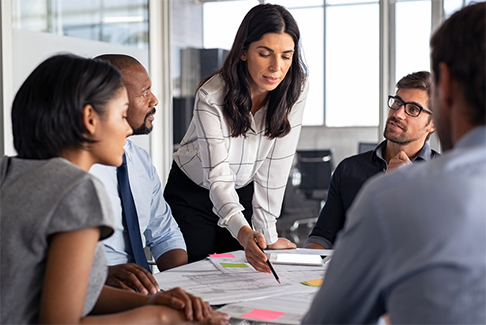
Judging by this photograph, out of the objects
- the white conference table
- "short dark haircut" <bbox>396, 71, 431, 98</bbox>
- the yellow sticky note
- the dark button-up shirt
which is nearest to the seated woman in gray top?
the white conference table

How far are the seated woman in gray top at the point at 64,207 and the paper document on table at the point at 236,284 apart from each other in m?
0.20

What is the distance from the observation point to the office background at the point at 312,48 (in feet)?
13.2

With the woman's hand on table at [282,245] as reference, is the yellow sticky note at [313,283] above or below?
above

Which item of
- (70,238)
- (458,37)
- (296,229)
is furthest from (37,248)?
(296,229)

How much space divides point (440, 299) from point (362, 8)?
4038 millimetres

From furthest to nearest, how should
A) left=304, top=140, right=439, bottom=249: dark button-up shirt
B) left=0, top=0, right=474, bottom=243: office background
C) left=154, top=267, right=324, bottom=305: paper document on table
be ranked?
left=0, top=0, right=474, bottom=243: office background, left=304, top=140, right=439, bottom=249: dark button-up shirt, left=154, top=267, right=324, bottom=305: paper document on table

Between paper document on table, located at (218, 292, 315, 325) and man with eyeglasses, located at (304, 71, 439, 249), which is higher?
man with eyeglasses, located at (304, 71, 439, 249)

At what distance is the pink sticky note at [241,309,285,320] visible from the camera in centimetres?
116

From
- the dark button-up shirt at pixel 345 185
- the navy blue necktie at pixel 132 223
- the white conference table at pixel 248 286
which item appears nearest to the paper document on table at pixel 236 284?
the white conference table at pixel 248 286

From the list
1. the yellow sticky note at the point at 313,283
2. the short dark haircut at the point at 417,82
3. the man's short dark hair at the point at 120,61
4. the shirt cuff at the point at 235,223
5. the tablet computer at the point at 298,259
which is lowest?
the tablet computer at the point at 298,259

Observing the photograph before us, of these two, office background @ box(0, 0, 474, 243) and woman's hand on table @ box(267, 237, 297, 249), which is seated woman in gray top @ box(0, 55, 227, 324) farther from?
office background @ box(0, 0, 474, 243)

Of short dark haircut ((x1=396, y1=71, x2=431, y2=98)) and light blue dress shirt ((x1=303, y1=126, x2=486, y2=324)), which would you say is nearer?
light blue dress shirt ((x1=303, y1=126, x2=486, y2=324))

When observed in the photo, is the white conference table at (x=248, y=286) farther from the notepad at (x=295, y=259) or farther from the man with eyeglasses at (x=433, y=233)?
the man with eyeglasses at (x=433, y=233)

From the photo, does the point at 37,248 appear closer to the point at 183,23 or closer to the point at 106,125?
the point at 106,125
